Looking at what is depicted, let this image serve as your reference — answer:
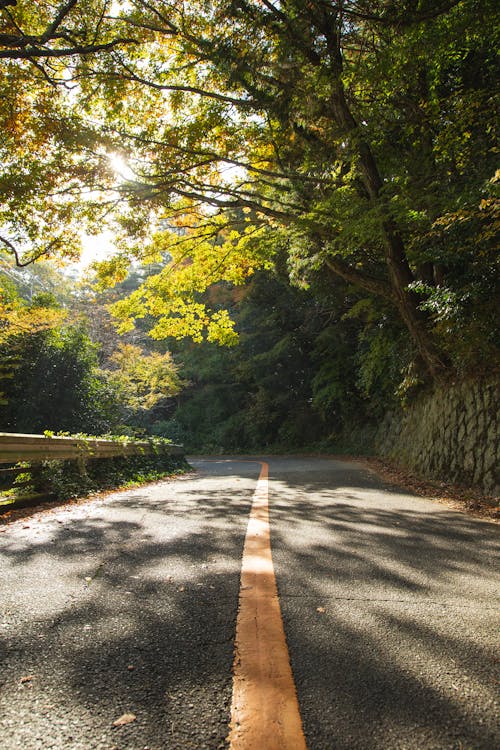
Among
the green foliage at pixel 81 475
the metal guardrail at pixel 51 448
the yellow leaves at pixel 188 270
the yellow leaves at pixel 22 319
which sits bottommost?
the green foliage at pixel 81 475

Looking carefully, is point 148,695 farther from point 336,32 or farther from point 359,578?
point 336,32

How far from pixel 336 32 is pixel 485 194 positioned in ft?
14.6

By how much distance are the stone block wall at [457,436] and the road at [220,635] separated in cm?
365

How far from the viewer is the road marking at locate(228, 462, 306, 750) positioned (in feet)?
4.35

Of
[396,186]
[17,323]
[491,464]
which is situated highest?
[396,186]

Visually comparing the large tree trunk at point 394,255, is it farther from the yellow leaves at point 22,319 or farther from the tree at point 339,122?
the yellow leaves at point 22,319

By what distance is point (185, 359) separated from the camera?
30.4 meters

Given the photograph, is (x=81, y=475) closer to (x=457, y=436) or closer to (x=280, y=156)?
(x=457, y=436)

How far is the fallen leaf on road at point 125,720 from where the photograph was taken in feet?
4.49

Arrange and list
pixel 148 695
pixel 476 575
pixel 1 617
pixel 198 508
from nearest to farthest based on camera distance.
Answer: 1. pixel 148 695
2. pixel 1 617
3. pixel 476 575
4. pixel 198 508

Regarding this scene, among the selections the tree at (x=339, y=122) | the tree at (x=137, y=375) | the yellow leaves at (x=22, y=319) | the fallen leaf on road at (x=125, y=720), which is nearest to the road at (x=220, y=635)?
the fallen leaf on road at (x=125, y=720)

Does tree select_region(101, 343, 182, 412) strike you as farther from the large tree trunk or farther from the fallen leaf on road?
the fallen leaf on road

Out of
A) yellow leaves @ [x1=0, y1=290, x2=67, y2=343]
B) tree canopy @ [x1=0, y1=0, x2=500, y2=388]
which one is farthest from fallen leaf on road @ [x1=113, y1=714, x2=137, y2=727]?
yellow leaves @ [x1=0, y1=290, x2=67, y2=343]

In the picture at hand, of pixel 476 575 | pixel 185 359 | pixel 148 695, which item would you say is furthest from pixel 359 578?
pixel 185 359
